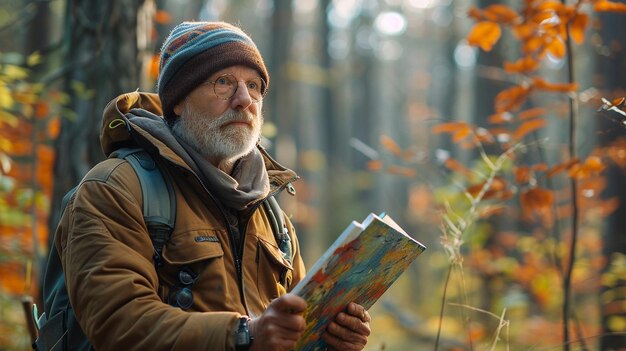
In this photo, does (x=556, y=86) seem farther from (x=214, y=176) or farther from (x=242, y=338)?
(x=242, y=338)

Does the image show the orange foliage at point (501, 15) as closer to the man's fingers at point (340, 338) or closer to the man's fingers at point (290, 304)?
the man's fingers at point (340, 338)

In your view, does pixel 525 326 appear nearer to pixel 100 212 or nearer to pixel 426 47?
pixel 100 212

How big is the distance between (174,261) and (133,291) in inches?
8.7

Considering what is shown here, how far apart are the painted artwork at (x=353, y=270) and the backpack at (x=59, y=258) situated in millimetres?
458

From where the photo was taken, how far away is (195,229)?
2.36 metres

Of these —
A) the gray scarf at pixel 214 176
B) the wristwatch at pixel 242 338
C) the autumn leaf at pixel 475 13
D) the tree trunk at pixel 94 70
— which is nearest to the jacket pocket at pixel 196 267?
the gray scarf at pixel 214 176

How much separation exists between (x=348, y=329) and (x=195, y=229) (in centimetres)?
65

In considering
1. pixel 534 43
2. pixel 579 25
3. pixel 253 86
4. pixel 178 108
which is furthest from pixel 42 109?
pixel 579 25

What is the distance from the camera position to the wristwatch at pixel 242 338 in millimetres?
2070

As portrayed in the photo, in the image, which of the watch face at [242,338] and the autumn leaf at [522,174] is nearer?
the watch face at [242,338]

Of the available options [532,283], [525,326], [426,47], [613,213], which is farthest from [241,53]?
[426,47]

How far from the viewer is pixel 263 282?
2.62m

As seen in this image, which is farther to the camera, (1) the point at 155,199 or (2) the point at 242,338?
(1) the point at 155,199

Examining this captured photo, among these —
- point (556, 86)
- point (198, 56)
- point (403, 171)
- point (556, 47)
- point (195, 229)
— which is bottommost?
point (195, 229)
